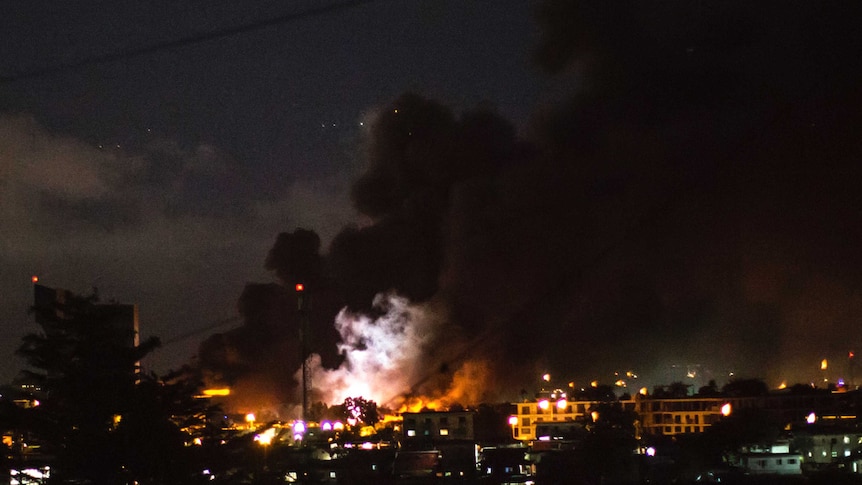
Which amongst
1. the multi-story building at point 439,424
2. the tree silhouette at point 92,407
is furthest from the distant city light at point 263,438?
the multi-story building at point 439,424

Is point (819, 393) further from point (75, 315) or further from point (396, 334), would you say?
point (75, 315)

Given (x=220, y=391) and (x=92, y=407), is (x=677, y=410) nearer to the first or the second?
(x=220, y=391)

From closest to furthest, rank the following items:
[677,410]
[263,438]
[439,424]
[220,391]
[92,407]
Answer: [92,407]
[263,438]
[439,424]
[677,410]
[220,391]

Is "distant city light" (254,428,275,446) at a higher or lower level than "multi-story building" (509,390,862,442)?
lower

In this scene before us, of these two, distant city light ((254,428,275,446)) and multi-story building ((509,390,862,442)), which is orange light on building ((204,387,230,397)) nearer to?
multi-story building ((509,390,862,442))

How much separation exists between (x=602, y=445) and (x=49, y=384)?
13.9 metres

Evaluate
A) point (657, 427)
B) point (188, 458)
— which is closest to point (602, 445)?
point (657, 427)

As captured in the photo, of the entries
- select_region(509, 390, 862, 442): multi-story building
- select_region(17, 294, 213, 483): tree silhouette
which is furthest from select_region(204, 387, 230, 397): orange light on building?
select_region(17, 294, 213, 483): tree silhouette

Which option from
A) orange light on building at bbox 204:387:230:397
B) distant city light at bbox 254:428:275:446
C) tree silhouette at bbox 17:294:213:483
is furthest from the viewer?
orange light on building at bbox 204:387:230:397

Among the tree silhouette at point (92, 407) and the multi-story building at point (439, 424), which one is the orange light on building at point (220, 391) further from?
the tree silhouette at point (92, 407)

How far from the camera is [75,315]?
30.0 feet

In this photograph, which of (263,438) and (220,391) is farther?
(220,391)

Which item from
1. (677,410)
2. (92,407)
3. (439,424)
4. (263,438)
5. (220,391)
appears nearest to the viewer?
(92,407)

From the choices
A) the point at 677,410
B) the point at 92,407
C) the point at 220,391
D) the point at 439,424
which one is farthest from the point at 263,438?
the point at 220,391
